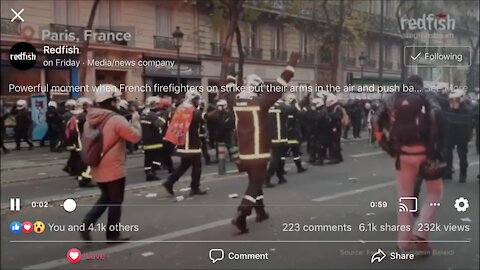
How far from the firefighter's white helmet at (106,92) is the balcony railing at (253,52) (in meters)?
0.44

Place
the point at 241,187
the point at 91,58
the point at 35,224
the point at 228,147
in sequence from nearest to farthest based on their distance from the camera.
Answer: the point at 91,58
the point at 35,224
the point at 241,187
the point at 228,147

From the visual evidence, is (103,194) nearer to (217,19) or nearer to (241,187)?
(241,187)

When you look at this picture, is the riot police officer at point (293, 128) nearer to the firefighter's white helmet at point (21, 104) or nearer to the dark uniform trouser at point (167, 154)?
the dark uniform trouser at point (167, 154)

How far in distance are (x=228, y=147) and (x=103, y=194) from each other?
500 mm

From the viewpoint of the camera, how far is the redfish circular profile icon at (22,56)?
150cm

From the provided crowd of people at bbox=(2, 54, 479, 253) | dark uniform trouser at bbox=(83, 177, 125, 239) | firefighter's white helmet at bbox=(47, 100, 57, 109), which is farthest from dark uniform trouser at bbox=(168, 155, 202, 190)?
firefighter's white helmet at bbox=(47, 100, 57, 109)

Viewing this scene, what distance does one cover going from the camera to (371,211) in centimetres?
162

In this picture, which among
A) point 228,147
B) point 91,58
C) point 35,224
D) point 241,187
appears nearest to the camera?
point 91,58

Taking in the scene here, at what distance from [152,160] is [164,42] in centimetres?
50

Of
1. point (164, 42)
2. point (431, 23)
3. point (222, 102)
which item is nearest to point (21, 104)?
point (164, 42)

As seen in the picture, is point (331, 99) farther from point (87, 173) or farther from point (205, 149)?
point (87, 173)

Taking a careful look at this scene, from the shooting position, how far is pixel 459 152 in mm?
1680

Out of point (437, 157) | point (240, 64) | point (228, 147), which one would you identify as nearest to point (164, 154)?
point (228, 147)

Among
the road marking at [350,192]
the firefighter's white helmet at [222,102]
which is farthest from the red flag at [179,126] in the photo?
the road marking at [350,192]
